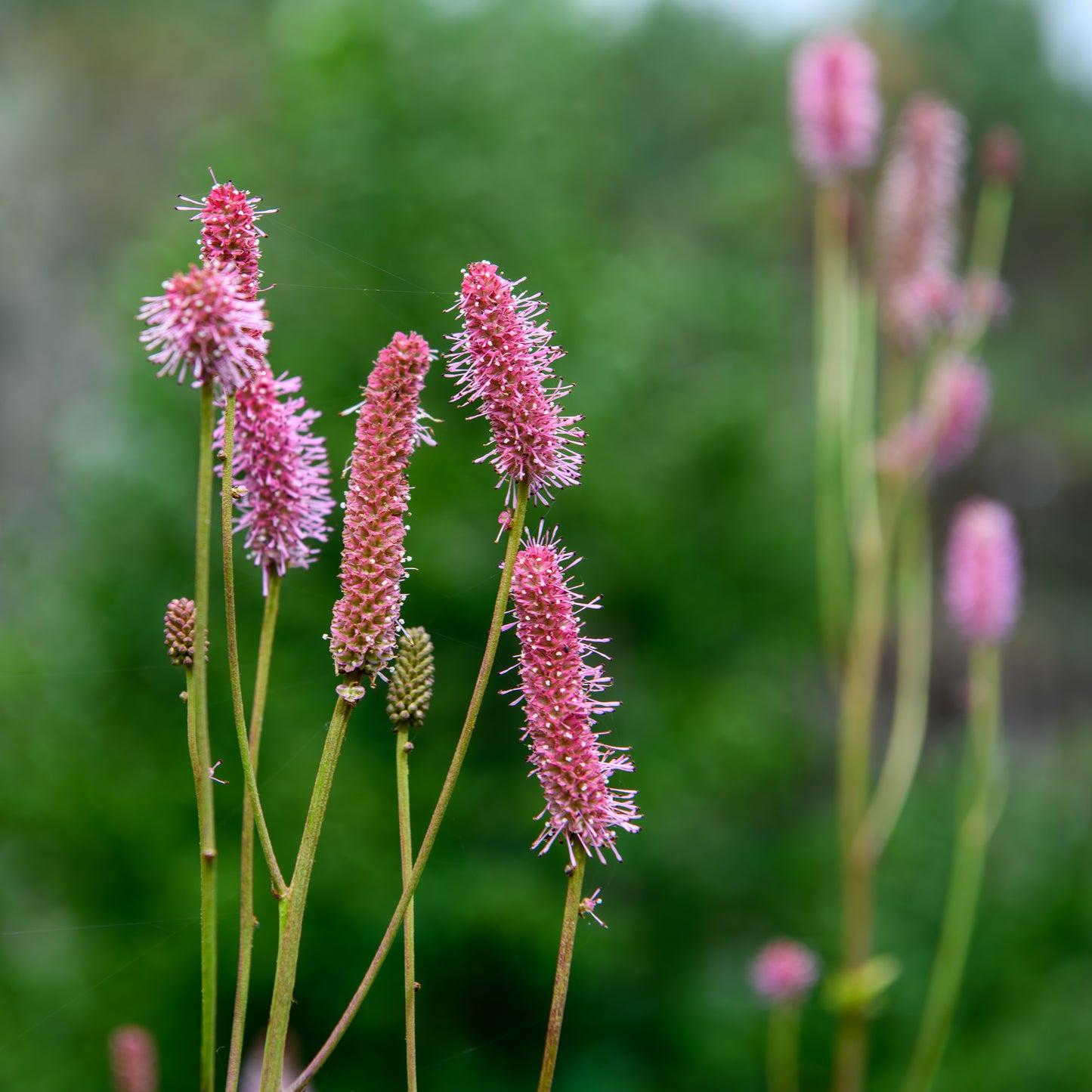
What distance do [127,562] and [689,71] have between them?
33.2ft

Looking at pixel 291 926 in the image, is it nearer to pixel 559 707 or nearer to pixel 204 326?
pixel 559 707

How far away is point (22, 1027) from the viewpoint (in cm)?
502

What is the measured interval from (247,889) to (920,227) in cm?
199

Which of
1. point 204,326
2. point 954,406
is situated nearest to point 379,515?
point 204,326

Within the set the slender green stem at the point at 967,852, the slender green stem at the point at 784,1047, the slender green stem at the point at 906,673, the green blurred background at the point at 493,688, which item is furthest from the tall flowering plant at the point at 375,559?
the green blurred background at the point at 493,688

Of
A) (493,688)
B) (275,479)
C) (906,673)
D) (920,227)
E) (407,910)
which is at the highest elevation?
(920,227)

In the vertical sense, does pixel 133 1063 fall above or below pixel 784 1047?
above

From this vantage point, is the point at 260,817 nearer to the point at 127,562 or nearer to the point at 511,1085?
the point at 511,1085

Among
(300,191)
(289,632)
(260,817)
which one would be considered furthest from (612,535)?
(260,817)

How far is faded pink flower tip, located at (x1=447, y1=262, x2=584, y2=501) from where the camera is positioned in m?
0.66

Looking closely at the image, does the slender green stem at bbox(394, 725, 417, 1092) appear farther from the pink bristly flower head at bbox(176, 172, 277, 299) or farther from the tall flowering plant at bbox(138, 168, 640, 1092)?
the pink bristly flower head at bbox(176, 172, 277, 299)

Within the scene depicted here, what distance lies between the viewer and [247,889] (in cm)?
60

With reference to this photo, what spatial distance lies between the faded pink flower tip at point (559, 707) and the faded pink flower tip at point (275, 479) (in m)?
0.13

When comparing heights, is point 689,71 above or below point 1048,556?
above
